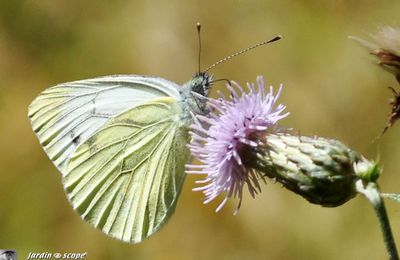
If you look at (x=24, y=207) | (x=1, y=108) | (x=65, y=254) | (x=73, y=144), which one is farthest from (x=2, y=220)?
(x=73, y=144)

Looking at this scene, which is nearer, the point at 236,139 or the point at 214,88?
the point at 236,139

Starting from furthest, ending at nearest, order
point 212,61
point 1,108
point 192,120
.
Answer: point 1,108
point 212,61
point 192,120

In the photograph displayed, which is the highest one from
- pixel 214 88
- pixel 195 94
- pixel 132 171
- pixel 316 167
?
pixel 195 94

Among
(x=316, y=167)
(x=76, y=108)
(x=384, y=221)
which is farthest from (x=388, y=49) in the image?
(x=76, y=108)

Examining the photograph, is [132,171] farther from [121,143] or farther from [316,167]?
[316,167]

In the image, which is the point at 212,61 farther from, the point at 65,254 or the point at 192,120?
the point at 192,120

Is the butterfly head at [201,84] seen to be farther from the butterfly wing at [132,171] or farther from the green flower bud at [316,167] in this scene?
the green flower bud at [316,167]

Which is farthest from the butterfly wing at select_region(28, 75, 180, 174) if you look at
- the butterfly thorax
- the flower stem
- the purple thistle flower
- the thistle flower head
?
the flower stem

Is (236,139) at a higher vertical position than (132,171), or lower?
higher
